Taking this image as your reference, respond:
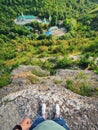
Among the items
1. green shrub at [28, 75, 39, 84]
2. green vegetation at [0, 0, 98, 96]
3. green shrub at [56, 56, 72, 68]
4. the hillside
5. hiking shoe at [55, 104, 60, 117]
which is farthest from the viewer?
green vegetation at [0, 0, 98, 96]

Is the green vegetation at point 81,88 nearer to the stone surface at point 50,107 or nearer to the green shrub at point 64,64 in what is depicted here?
the stone surface at point 50,107

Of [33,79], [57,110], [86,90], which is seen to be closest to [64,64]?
[33,79]

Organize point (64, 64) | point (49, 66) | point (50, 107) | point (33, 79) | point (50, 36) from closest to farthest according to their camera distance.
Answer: point (50, 107), point (33, 79), point (64, 64), point (49, 66), point (50, 36)

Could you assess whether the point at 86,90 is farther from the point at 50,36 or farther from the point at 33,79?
the point at 50,36

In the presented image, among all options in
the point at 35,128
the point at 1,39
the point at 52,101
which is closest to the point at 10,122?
the point at 52,101

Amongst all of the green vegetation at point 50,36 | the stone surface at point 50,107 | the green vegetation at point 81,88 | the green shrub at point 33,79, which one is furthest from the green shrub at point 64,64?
the stone surface at point 50,107

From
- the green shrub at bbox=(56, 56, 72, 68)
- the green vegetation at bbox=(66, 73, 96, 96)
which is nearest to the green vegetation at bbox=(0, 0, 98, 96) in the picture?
the green shrub at bbox=(56, 56, 72, 68)

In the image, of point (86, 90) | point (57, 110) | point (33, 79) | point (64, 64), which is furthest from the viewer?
point (64, 64)

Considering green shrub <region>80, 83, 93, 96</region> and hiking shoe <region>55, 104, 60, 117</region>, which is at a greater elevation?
hiking shoe <region>55, 104, 60, 117</region>

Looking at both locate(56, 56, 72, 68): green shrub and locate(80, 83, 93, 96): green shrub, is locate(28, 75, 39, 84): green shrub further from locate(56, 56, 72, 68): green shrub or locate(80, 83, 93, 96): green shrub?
locate(56, 56, 72, 68): green shrub
